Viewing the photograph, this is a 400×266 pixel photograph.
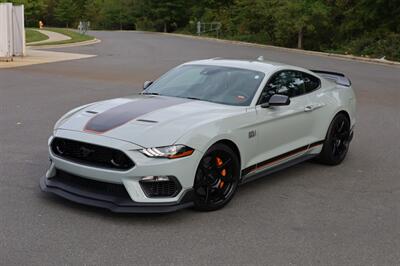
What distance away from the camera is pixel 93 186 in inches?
210

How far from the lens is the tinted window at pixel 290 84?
658 cm

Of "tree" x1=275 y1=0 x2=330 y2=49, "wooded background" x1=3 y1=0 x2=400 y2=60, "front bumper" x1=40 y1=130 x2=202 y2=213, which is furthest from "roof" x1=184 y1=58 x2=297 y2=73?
"tree" x1=275 y1=0 x2=330 y2=49

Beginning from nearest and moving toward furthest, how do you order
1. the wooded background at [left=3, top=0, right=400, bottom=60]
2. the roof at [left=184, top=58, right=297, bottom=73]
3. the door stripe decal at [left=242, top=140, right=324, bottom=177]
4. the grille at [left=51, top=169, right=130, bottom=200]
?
1. the grille at [left=51, top=169, right=130, bottom=200]
2. the door stripe decal at [left=242, top=140, right=324, bottom=177]
3. the roof at [left=184, top=58, right=297, bottom=73]
4. the wooded background at [left=3, top=0, right=400, bottom=60]

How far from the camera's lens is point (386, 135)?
9727 millimetres

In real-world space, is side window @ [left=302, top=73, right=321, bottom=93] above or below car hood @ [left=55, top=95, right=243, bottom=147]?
above

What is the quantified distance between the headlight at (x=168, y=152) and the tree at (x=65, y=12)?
3702 inches

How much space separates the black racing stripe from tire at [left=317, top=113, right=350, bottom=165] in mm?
2222

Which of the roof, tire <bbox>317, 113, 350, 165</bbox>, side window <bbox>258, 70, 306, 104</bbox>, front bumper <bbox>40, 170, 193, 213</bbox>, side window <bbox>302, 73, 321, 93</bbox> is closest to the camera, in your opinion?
front bumper <bbox>40, 170, 193, 213</bbox>

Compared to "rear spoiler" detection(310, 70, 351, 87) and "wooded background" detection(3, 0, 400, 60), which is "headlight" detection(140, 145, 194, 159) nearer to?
"rear spoiler" detection(310, 70, 351, 87)

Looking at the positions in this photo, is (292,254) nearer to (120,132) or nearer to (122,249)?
(122,249)

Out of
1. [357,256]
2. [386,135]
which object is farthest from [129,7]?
[357,256]

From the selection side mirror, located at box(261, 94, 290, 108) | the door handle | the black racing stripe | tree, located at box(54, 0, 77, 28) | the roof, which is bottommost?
tree, located at box(54, 0, 77, 28)

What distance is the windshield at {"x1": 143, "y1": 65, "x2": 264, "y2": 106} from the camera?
20.9ft

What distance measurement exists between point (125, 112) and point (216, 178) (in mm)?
1109
